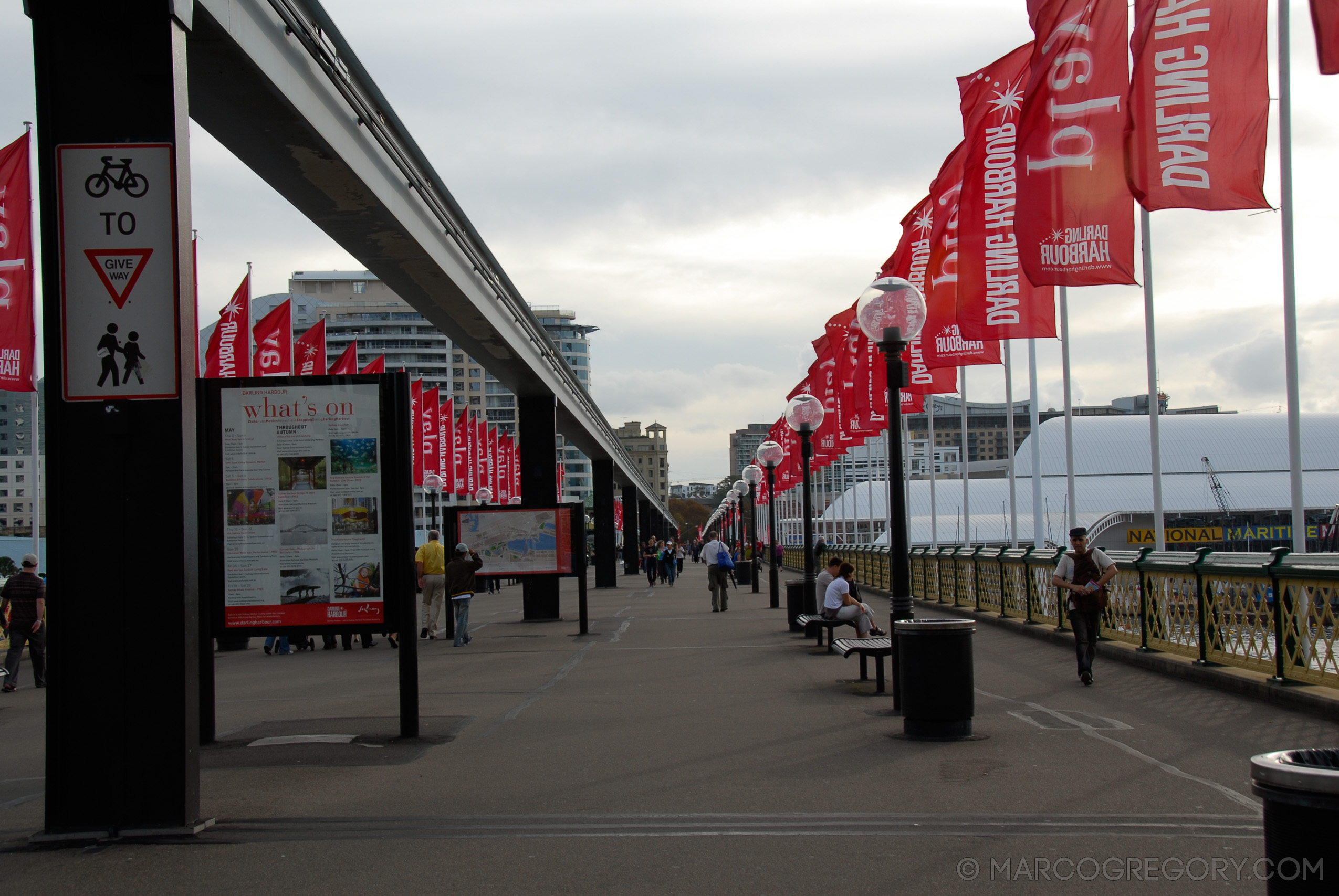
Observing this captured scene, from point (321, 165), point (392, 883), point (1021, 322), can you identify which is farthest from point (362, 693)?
point (1021, 322)

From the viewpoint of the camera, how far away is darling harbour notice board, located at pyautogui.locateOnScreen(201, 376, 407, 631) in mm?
8797

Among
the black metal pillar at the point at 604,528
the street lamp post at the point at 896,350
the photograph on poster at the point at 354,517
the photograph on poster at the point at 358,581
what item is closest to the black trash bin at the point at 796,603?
the street lamp post at the point at 896,350

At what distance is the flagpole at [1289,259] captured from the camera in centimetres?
1248

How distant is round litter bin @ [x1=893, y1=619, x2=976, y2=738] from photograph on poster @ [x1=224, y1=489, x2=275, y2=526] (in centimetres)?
512

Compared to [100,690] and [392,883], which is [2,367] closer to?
[100,690]

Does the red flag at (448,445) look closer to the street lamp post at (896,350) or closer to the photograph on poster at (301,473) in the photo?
the street lamp post at (896,350)

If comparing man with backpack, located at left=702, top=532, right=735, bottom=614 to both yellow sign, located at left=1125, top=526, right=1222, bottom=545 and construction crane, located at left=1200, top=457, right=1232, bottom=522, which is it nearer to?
yellow sign, located at left=1125, top=526, right=1222, bottom=545

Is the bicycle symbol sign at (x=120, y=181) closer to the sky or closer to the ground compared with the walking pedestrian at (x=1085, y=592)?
closer to the sky

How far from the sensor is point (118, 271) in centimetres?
643

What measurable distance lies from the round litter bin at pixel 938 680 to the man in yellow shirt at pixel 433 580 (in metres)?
13.4

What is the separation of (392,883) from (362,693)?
27.0 feet

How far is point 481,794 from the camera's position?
725 centimetres

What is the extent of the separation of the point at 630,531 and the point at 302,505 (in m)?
57.8

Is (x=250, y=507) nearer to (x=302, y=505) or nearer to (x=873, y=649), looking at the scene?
(x=302, y=505)
